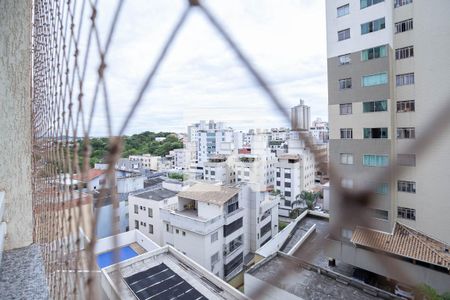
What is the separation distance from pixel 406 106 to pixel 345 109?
0.89m

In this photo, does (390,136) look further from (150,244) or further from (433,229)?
(150,244)

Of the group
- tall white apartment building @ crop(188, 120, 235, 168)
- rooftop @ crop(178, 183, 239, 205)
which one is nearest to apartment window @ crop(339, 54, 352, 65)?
rooftop @ crop(178, 183, 239, 205)

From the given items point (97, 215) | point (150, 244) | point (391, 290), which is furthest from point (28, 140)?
point (150, 244)

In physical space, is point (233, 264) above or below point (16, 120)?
below

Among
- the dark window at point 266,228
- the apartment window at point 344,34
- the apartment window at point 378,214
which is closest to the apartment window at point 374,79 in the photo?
the apartment window at point 344,34

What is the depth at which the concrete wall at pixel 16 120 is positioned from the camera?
32.2 inches

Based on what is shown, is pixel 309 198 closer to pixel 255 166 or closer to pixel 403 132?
pixel 255 166

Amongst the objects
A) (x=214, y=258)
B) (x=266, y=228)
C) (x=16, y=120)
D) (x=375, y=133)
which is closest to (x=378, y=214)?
(x=16, y=120)

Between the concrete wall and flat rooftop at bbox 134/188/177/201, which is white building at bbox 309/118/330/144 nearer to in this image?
the concrete wall

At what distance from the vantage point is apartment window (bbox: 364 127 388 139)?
429 centimetres

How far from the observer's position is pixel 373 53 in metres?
4.71

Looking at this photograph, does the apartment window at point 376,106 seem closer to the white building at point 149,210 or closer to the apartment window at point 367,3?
the apartment window at point 367,3

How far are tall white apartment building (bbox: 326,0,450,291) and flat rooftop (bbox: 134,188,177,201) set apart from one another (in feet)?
17.9

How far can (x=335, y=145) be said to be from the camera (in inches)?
179
